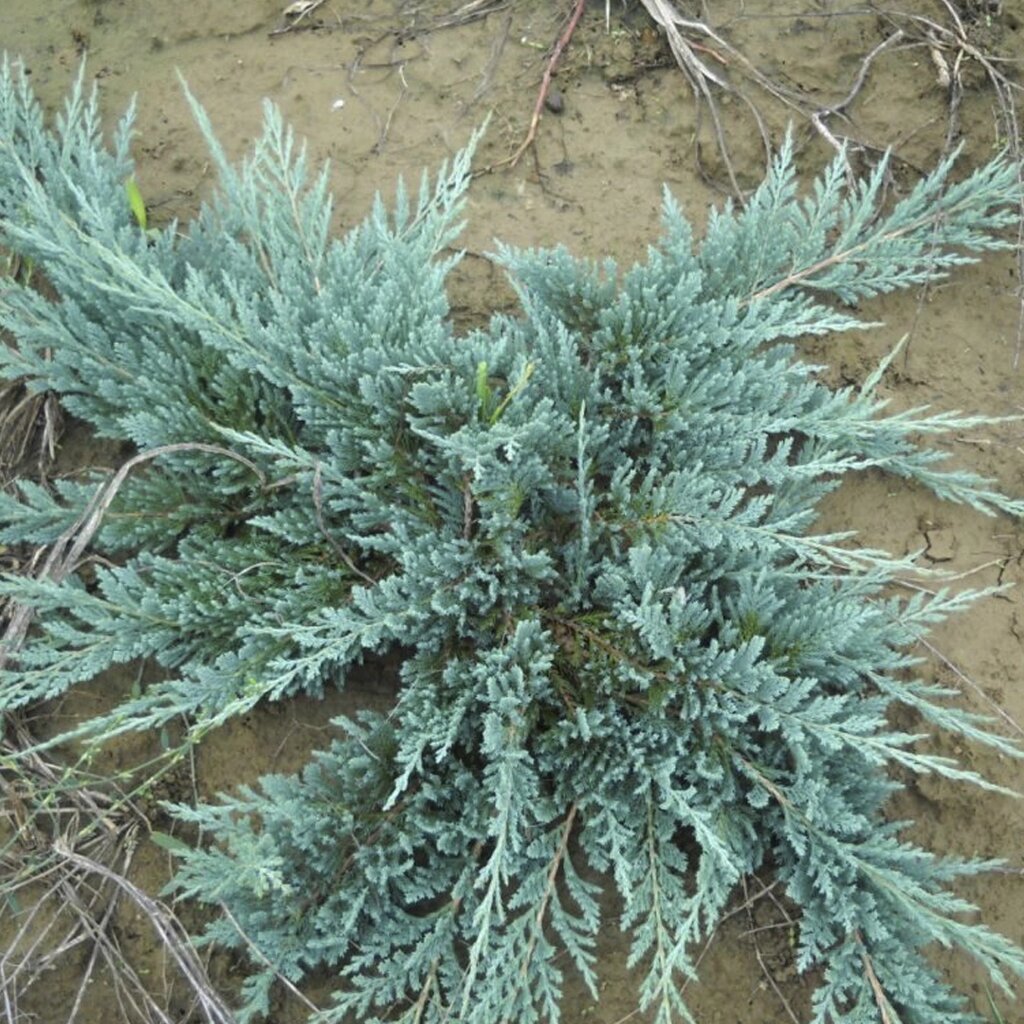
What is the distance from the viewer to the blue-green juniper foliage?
2371 millimetres

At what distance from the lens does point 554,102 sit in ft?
10.9

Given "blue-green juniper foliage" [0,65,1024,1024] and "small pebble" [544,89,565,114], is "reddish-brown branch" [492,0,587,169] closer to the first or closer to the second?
"small pebble" [544,89,565,114]

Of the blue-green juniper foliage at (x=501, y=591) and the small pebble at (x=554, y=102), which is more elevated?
the small pebble at (x=554, y=102)

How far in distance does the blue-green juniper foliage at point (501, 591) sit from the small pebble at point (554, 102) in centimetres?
71

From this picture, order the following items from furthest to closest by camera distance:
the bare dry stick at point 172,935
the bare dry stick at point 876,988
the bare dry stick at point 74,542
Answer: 1. the bare dry stick at point 74,542
2. the bare dry stick at point 172,935
3. the bare dry stick at point 876,988

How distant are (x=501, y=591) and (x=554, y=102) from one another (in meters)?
1.67

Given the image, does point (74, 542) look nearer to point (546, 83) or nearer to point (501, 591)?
point (501, 591)

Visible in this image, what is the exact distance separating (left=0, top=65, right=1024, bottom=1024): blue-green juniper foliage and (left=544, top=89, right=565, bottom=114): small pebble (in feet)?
2.34

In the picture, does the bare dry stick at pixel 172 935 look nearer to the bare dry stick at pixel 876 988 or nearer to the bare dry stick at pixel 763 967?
the bare dry stick at pixel 763 967

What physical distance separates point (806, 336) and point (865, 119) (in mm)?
758

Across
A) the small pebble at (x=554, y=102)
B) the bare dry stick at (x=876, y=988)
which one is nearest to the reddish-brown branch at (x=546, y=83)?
the small pebble at (x=554, y=102)

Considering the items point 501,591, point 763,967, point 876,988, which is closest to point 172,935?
point 501,591

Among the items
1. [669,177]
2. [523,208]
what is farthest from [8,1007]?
[669,177]

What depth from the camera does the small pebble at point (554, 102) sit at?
3.33m
